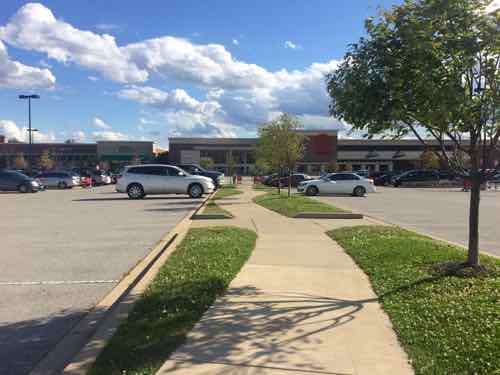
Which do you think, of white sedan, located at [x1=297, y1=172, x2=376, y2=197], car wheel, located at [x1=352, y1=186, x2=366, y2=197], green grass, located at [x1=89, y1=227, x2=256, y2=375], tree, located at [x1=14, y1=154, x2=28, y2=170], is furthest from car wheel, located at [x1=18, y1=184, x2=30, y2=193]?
tree, located at [x1=14, y1=154, x2=28, y2=170]

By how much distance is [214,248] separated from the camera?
28.6ft

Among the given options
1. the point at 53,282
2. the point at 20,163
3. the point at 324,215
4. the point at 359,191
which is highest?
the point at 20,163

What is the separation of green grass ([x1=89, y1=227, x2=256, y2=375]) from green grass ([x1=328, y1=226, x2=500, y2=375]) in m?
2.05

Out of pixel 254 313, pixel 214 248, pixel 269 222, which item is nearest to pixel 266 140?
pixel 269 222

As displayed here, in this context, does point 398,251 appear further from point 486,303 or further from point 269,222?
point 269,222

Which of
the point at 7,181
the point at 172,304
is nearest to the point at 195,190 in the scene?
the point at 7,181

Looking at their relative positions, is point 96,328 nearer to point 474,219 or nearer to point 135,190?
point 474,219

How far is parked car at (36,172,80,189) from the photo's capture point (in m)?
40.0

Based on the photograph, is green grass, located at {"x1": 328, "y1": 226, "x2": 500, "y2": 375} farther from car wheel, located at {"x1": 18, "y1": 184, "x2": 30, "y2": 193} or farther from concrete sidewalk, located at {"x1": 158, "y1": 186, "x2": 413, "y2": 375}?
car wheel, located at {"x1": 18, "y1": 184, "x2": 30, "y2": 193}

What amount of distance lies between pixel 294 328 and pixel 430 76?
132 inches

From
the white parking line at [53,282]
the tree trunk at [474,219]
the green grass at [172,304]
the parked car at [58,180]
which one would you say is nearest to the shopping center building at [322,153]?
the parked car at [58,180]

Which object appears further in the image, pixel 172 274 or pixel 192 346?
pixel 172 274

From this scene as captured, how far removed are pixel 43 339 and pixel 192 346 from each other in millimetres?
1621

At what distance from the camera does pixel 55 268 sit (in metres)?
7.84
